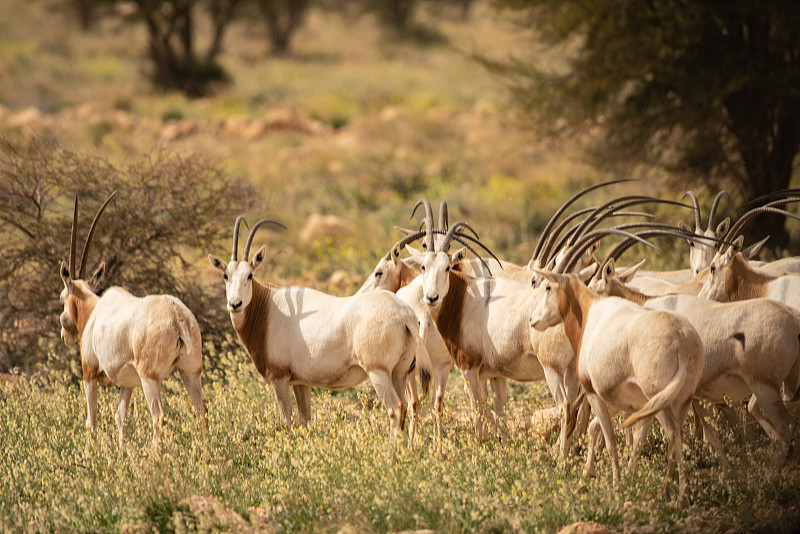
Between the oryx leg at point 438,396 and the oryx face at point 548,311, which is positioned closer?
the oryx face at point 548,311

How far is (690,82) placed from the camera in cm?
1520

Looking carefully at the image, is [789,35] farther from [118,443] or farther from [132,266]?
[118,443]

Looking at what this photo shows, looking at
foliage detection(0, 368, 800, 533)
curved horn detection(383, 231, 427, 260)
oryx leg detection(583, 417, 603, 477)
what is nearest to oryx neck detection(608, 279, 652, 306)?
foliage detection(0, 368, 800, 533)

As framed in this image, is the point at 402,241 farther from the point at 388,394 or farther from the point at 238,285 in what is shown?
the point at 388,394

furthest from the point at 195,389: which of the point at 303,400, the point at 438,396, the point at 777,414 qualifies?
the point at 777,414

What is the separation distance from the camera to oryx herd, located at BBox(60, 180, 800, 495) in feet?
20.2

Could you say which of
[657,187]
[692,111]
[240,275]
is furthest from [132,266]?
[657,187]

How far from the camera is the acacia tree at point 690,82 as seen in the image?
15.0 meters

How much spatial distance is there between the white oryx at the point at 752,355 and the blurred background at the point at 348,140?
5.48 metres

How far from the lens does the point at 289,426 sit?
7.70 metres

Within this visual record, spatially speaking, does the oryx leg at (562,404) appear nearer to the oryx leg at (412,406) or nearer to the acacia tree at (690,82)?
the oryx leg at (412,406)

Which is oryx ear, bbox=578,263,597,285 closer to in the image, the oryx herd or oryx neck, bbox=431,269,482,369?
the oryx herd

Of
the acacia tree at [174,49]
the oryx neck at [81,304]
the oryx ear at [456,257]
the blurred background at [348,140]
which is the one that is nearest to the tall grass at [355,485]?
the oryx neck at [81,304]

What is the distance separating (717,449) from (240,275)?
399 cm
